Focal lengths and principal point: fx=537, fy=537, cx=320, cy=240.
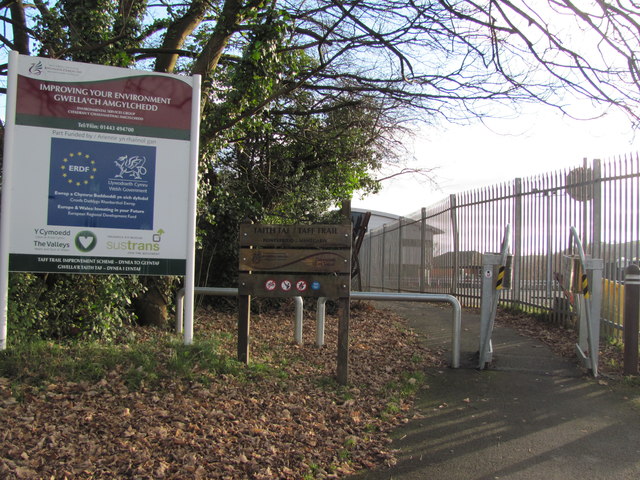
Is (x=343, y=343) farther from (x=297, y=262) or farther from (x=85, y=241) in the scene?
(x=85, y=241)

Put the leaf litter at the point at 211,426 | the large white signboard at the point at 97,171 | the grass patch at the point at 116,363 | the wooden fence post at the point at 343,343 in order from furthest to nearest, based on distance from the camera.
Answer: the wooden fence post at the point at 343,343, the large white signboard at the point at 97,171, the grass patch at the point at 116,363, the leaf litter at the point at 211,426

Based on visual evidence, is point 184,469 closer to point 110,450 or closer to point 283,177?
point 110,450

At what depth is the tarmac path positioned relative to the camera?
12.4ft

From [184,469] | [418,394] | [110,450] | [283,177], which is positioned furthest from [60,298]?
[283,177]

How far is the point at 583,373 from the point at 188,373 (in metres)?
4.44

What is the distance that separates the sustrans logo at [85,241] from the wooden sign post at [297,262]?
1.51m

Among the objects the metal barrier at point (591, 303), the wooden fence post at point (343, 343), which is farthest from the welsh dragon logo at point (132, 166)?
the metal barrier at point (591, 303)

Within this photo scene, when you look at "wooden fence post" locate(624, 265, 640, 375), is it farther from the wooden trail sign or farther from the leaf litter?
the wooden trail sign

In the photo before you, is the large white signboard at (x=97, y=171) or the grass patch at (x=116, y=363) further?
the large white signboard at (x=97, y=171)

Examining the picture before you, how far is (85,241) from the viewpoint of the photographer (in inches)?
215

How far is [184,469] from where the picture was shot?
3473 millimetres

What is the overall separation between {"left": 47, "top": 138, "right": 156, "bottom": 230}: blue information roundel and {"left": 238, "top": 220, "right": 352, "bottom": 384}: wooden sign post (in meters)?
1.14

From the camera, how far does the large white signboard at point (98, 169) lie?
5.36 meters

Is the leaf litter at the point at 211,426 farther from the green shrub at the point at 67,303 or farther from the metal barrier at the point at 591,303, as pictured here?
the metal barrier at the point at 591,303
